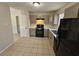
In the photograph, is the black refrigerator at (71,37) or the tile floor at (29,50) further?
the tile floor at (29,50)

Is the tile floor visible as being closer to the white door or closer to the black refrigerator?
the black refrigerator

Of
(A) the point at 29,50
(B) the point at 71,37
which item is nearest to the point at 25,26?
(A) the point at 29,50

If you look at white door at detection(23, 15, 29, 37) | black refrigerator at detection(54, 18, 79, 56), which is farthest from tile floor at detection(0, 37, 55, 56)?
white door at detection(23, 15, 29, 37)

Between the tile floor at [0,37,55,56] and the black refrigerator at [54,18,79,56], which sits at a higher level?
the black refrigerator at [54,18,79,56]

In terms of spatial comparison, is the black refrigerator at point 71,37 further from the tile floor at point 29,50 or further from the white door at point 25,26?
the white door at point 25,26

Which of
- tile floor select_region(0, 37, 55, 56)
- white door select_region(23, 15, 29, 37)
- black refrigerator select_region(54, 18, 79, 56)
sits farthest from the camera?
white door select_region(23, 15, 29, 37)

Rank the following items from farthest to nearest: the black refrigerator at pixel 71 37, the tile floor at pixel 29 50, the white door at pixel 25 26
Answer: the white door at pixel 25 26 → the tile floor at pixel 29 50 → the black refrigerator at pixel 71 37

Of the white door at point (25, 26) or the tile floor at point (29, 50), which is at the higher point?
the white door at point (25, 26)

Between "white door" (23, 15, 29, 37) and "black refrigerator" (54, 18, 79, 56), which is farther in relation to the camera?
"white door" (23, 15, 29, 37)

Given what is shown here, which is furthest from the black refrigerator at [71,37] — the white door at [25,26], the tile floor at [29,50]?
the white door at [25,26]

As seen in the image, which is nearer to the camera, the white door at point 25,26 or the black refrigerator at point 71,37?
the black refrigerator at point 71,37

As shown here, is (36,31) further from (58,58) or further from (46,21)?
(58,58)

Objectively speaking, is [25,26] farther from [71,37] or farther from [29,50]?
[71,37]

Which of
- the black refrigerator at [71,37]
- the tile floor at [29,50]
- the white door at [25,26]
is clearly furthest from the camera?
the white door at [25,26]
